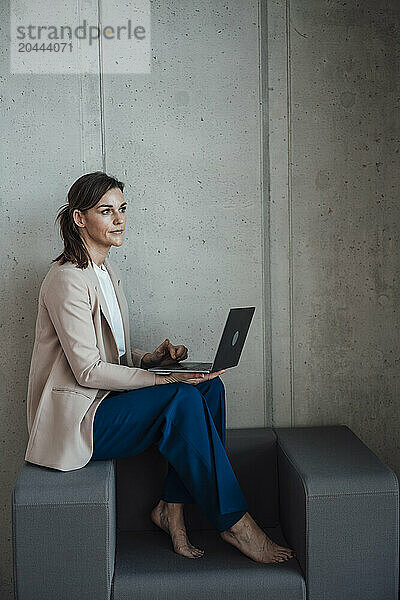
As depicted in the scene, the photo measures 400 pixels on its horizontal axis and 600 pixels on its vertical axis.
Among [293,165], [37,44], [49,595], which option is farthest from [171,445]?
[37,44]

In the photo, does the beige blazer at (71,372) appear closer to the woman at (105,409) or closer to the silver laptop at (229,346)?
the woman at (105,409)

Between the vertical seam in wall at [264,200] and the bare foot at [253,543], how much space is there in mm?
659

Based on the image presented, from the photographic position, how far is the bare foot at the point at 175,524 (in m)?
2.71

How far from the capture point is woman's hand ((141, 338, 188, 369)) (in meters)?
2.98

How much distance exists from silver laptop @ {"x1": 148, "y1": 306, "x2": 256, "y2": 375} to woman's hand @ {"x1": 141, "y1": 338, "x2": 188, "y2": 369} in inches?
4.6

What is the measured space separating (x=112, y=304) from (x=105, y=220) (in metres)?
0.34

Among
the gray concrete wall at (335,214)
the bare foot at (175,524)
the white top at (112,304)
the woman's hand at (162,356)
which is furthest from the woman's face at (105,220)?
the bare foot at (175,524)

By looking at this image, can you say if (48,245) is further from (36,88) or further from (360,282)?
(360,282)

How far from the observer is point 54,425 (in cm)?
262

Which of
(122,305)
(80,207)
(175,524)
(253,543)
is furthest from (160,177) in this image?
(253,543)

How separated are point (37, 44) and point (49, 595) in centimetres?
213

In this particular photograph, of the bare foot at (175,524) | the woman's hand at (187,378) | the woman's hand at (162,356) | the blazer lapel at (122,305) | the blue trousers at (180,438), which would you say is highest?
the blazer lapel at (122,305)

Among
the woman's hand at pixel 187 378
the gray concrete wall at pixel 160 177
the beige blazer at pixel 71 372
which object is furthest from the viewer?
the gray concrete wall at pixel 160 177

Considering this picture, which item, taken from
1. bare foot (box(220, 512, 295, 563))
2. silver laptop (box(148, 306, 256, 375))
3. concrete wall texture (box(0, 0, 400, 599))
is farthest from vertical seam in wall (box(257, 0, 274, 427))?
bare foot (box(220, 512, 295, 563))
